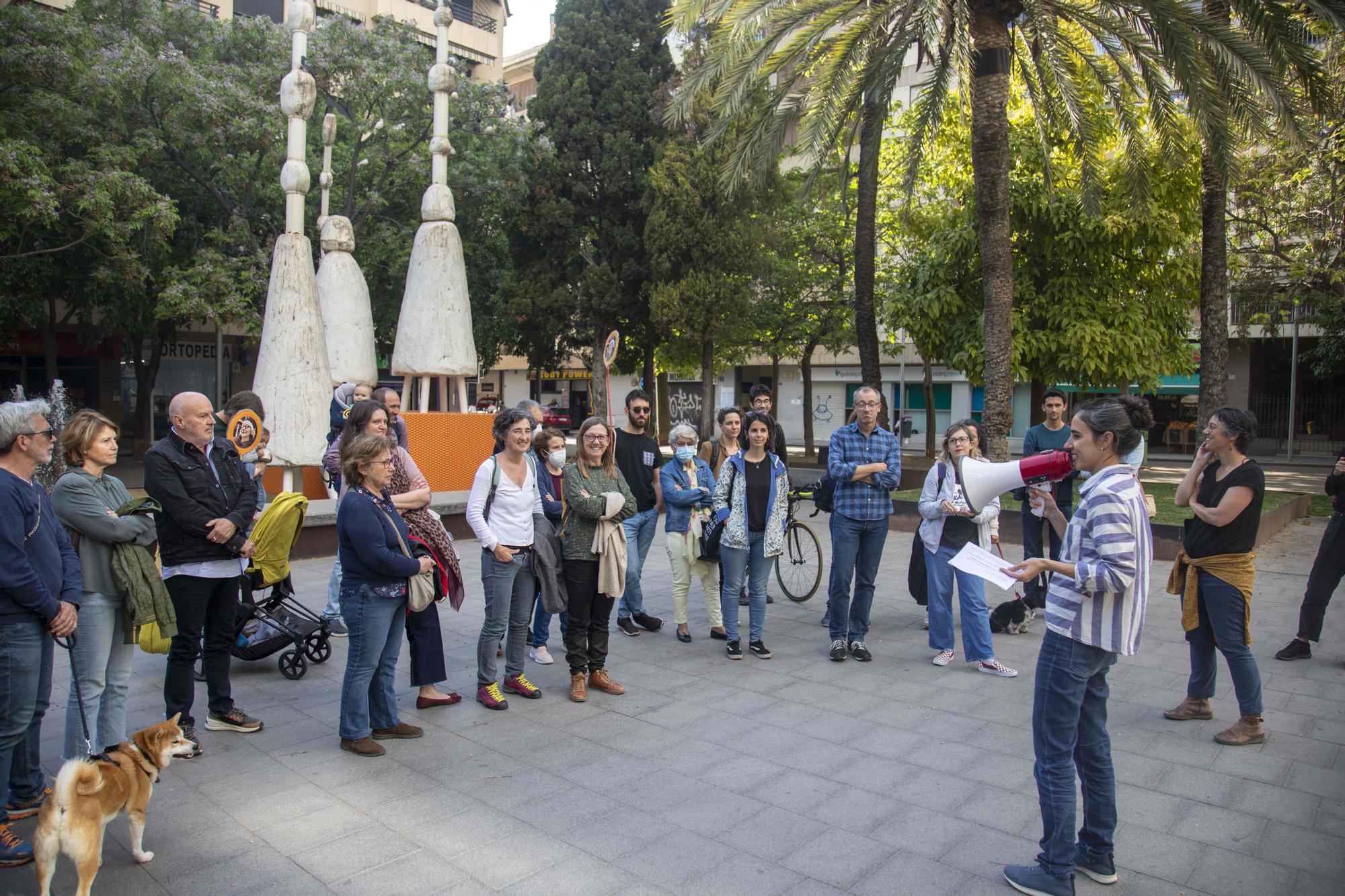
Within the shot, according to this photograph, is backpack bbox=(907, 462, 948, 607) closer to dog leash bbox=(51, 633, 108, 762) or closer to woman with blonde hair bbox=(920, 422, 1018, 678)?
woman with blonde hair bbox=(920, 422, 1018, 678)

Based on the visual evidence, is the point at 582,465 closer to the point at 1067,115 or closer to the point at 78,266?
the point at 1067,115

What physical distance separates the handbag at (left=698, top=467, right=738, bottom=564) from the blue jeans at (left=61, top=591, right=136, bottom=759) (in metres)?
3.75

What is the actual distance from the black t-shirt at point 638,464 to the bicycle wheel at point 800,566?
1706mm

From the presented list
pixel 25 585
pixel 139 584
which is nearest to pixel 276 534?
pixel 139 584

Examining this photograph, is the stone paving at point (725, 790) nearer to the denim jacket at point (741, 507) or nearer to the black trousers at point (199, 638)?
the black trousers at point (199, 638)

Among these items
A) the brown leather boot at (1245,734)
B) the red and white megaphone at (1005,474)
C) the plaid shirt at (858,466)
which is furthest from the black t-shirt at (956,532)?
the red and white megaphone at (1005,474)

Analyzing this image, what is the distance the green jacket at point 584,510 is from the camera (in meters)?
5.66

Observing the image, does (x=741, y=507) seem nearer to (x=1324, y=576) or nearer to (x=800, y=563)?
(x=800, y=563)

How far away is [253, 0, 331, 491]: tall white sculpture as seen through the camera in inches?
454

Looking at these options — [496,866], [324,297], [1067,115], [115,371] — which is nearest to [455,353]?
[324,297]

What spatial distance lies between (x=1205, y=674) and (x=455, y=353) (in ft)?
34.2

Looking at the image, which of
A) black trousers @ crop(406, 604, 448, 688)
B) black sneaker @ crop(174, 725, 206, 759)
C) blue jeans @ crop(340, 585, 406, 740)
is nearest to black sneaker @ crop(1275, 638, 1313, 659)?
black trousers @ crop(406, 604, 448, 688)

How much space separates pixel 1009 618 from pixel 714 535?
2.60 metres

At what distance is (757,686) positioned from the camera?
6086 mm
